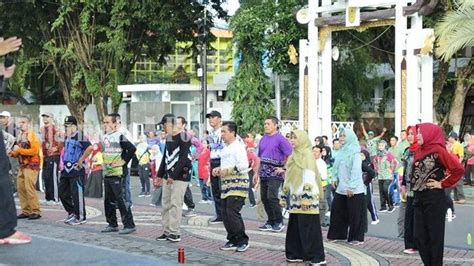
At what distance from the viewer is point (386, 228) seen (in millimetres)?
12969

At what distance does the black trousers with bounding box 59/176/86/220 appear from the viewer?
12.4 metres

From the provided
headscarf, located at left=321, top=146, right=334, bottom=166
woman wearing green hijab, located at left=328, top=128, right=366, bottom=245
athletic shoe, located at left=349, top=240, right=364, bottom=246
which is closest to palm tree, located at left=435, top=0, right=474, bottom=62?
headscarf, located at left=321, top=146, right=334, bottom=166

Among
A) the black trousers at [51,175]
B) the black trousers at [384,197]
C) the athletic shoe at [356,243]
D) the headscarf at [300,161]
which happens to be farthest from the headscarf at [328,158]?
the black trousers at [51,175]

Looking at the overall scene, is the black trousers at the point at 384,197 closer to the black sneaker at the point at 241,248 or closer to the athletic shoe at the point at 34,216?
the black sneaker at the point at 241,248

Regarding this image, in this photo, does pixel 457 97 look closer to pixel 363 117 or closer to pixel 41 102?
pixel 363 117

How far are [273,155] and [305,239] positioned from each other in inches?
122

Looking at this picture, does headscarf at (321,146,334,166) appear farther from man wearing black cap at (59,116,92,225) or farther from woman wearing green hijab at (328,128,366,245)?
man wearing black cap at (59,116,92,225)

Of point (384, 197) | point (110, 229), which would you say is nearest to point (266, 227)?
point (110, 229)

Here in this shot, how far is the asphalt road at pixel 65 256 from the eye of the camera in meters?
7.62

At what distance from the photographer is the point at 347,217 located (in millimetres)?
11164

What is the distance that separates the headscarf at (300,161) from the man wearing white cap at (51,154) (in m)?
6.61

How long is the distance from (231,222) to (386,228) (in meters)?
4.01

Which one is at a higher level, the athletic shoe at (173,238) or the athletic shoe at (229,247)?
the athletic shoe at (173,238)

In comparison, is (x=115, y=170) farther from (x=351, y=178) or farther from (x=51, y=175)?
(x=51, y=175)
